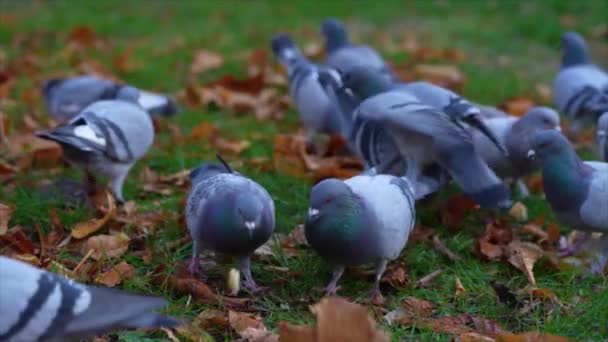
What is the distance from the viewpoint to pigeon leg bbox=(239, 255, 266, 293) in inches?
139

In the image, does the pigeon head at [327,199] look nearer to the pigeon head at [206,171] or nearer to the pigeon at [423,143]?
the pigeon head at [206,171]

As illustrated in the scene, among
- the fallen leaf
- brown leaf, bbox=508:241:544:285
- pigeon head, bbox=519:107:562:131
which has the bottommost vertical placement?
the fallen leaf

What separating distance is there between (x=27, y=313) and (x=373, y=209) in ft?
4.86

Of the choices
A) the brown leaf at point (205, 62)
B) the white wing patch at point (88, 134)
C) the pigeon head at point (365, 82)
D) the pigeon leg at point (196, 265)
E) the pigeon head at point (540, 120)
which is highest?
the white wing patch at point (88, 134)

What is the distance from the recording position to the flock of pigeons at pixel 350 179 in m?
2.61

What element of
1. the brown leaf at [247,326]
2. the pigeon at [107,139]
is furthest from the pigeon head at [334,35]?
the brown leaf at [247,326]

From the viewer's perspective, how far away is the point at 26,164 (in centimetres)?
487

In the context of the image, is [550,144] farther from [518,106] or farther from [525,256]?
[518,106]

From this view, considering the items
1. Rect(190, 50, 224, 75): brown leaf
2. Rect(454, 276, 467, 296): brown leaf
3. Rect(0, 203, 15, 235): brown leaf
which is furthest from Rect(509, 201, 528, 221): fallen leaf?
Rect(190, 50, 224, 75): brown leaf

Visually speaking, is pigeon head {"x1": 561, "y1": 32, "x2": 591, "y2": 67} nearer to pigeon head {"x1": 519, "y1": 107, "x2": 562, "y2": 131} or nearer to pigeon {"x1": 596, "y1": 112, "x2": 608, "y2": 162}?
pigeon {"x1": 596, "y1": 112, "x2": 608, "y2": 162}

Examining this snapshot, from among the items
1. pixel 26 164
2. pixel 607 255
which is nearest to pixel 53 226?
pixel 26 164

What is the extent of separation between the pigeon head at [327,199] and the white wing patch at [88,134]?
1347mm

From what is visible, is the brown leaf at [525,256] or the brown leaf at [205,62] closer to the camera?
the brown leaf at [525,256]

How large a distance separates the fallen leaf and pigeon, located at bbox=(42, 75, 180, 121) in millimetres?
2383
